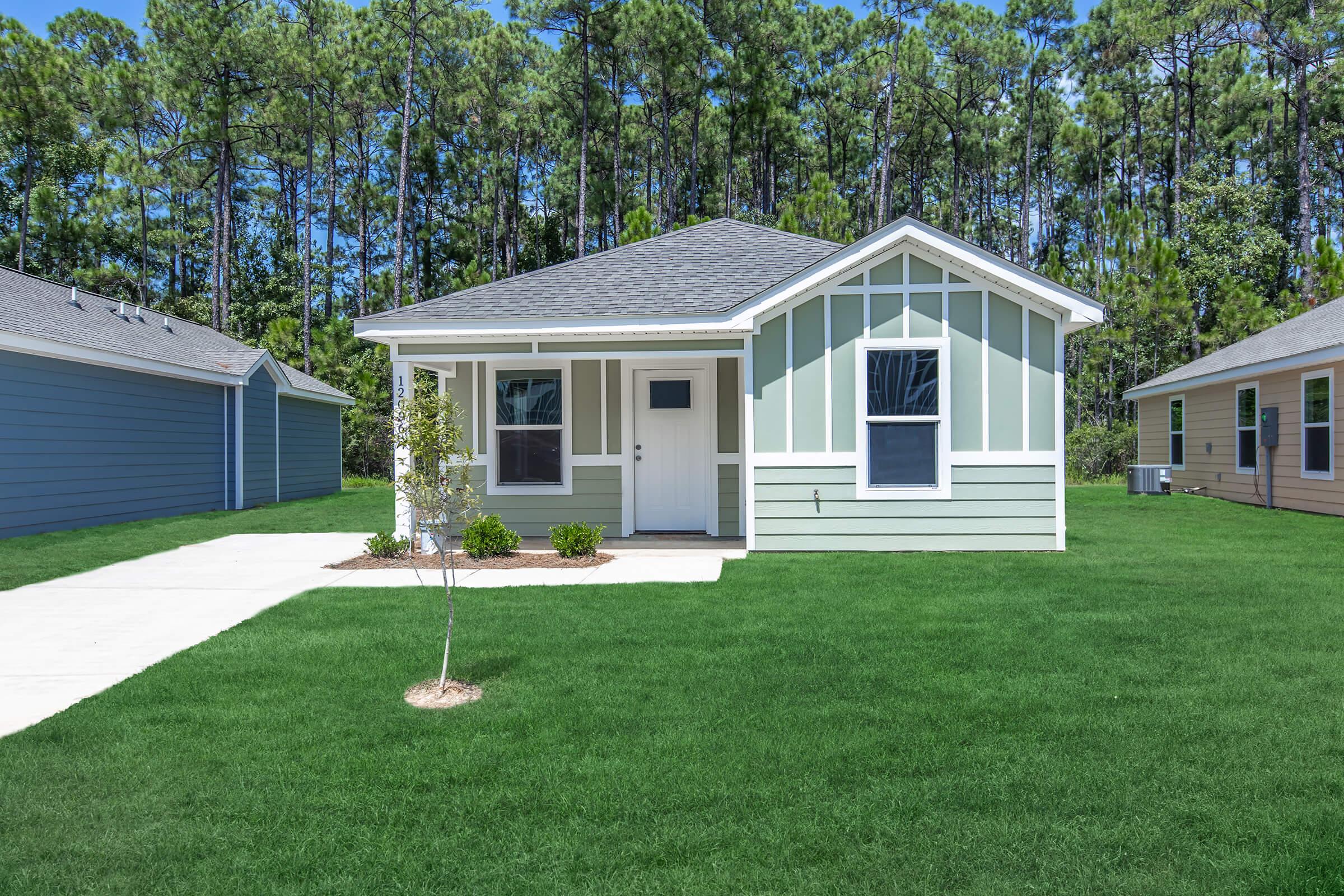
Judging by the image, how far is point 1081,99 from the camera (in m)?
31.8

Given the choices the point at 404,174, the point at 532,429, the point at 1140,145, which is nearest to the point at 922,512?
the point at 532,429

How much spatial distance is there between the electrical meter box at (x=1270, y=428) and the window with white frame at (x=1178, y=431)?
4.14m

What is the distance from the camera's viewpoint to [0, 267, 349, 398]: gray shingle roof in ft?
39.5

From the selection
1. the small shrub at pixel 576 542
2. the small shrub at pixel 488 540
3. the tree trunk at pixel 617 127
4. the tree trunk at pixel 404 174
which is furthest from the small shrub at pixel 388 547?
the tree trunk at pixel 617 127

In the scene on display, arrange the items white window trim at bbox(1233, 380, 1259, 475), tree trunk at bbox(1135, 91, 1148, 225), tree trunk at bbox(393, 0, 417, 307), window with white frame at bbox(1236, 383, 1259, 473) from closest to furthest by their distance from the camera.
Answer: white window trim at bbox(1233, 380, 1259, 475)
window with white frame at bbox(1236, 383, 1259, 473)
tree trunk at bbox(393, 0, 417, 307)
tree trunk at bbox(1135, 91, 1148, 225)

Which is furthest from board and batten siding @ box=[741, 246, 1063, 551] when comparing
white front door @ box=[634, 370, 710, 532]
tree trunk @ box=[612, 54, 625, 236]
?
tree trunk @ box=[612, 54, 625, 236]

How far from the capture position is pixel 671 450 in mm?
10469

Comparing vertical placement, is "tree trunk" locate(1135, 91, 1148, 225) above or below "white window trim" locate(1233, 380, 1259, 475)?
above

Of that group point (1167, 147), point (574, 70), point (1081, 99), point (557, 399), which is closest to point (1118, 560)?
point (557, 399)

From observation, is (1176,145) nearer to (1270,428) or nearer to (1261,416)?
(1261,416)

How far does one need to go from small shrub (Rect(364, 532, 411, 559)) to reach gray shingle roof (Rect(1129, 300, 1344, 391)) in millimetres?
12405

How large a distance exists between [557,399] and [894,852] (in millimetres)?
8126

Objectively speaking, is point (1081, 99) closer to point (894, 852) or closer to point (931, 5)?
point (931, 5)

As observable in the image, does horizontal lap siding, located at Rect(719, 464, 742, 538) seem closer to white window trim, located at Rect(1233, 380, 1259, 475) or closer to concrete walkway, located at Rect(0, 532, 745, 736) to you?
concrete walkway, located at Rect(0, 532, 745, 736)
